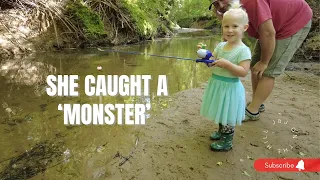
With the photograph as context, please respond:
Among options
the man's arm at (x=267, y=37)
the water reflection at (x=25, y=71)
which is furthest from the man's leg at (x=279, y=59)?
the water reflection at (x=25, y=71)

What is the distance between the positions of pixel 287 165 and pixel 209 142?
0.62 m

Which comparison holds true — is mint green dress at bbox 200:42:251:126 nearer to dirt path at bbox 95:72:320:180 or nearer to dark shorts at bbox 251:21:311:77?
dirt path at bbox 95:72:320:180

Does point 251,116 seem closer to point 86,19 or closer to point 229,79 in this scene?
point 229,79

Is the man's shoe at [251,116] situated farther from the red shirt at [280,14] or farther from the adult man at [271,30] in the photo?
the red shirt at [280,14]

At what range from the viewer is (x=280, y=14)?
2.00 m

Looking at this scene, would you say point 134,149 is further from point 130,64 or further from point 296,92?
point 130,64

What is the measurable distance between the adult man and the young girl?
21 cm

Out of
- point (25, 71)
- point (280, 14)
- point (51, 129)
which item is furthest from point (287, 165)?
point (25, 71)

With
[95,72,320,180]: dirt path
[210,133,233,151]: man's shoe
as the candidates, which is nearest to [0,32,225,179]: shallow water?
[95,72,320,180]: dirt path

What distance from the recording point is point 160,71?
173 inches

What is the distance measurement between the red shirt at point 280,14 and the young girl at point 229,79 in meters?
0.20

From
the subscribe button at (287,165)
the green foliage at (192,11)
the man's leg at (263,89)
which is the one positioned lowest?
the subscribe button at (287,165)

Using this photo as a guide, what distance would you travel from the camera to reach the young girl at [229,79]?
1.65 meters

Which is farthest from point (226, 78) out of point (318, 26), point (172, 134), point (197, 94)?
point (318, 26)
